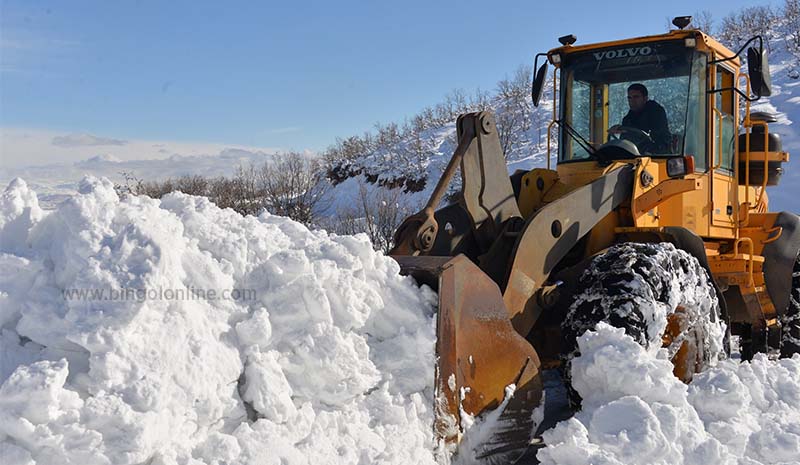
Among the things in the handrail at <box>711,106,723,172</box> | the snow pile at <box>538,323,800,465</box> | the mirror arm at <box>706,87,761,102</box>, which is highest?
the mirror arm at <box>706,87,761,102</box>

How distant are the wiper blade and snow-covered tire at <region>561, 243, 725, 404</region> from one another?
148 cm

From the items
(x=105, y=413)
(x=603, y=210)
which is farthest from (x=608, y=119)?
(x=105, y=413)

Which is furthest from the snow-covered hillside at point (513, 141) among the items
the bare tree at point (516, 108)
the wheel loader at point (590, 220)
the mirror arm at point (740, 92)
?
the mirror arm at point (740, 92)

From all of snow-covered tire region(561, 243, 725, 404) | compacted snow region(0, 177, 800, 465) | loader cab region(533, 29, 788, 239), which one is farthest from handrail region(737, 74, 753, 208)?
compacted snow region(0, 177, 800, 465)

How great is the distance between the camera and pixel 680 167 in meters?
5.63

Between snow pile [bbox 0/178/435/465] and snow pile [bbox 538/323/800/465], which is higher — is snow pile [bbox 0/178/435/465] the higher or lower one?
the higher one

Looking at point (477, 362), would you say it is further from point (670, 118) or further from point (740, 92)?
point (740, 92)

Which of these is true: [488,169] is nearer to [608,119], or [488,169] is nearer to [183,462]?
[608,119]

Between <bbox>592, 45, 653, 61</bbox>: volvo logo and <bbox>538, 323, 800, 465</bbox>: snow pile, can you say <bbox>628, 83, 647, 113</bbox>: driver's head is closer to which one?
<bbox>592, 45, 653, 61</bbox>: volvo logo

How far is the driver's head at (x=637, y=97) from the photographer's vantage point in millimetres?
5973

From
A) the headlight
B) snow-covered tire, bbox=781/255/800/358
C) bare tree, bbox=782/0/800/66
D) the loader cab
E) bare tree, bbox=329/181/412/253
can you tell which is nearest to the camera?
the headlight

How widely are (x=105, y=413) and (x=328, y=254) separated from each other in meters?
1.37

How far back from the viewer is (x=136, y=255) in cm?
309

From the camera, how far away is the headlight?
5.62 m
